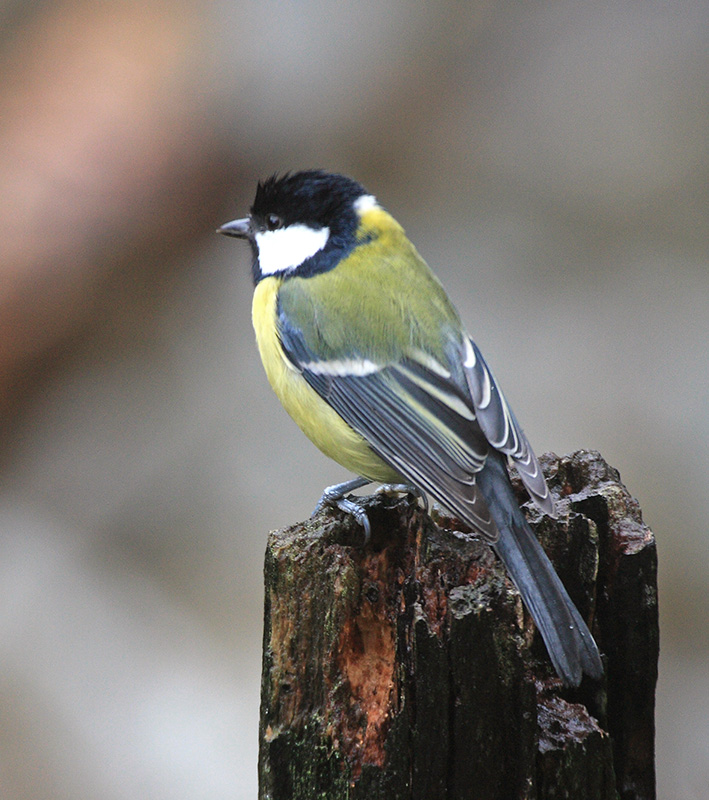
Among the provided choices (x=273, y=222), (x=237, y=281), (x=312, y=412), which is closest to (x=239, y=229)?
(x=273, y=222)

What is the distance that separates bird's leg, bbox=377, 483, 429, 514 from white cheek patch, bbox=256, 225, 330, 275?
0.75m

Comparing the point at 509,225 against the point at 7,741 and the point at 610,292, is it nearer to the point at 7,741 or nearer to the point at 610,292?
the point at 610,292

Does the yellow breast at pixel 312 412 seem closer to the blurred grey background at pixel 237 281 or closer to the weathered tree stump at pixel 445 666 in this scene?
the weathered tree stump at pixel 445 666

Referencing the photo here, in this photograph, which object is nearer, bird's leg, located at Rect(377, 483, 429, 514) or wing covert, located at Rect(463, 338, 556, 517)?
wing covert, located at Rect(463, 338, 556, 517)

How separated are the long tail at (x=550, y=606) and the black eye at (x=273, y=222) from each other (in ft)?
4.36

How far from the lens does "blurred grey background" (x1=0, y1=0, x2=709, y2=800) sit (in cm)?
396

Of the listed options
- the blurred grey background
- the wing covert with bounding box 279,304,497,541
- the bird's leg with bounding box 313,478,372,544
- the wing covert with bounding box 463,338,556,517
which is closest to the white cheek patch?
the wing covert with bounding box 279,304,497,541

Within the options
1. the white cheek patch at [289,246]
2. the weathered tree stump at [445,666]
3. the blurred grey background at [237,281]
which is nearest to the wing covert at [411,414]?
the weathered tree stump at [445,666]

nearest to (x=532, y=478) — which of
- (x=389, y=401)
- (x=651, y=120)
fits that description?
(x=389, y=401)

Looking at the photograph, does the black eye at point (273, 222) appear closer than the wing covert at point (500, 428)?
No

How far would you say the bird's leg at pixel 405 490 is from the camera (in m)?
2.22

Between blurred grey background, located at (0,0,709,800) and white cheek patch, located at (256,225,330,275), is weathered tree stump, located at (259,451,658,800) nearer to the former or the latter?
white cheek patch, located at (256,225,330,275)

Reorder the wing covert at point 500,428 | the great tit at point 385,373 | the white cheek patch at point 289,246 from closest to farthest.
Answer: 1. the great tit at point 385,373
2. the wing covert at point 500,428
3. the white cheek patch at point 289,246

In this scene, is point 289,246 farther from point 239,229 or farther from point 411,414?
point 411,414
